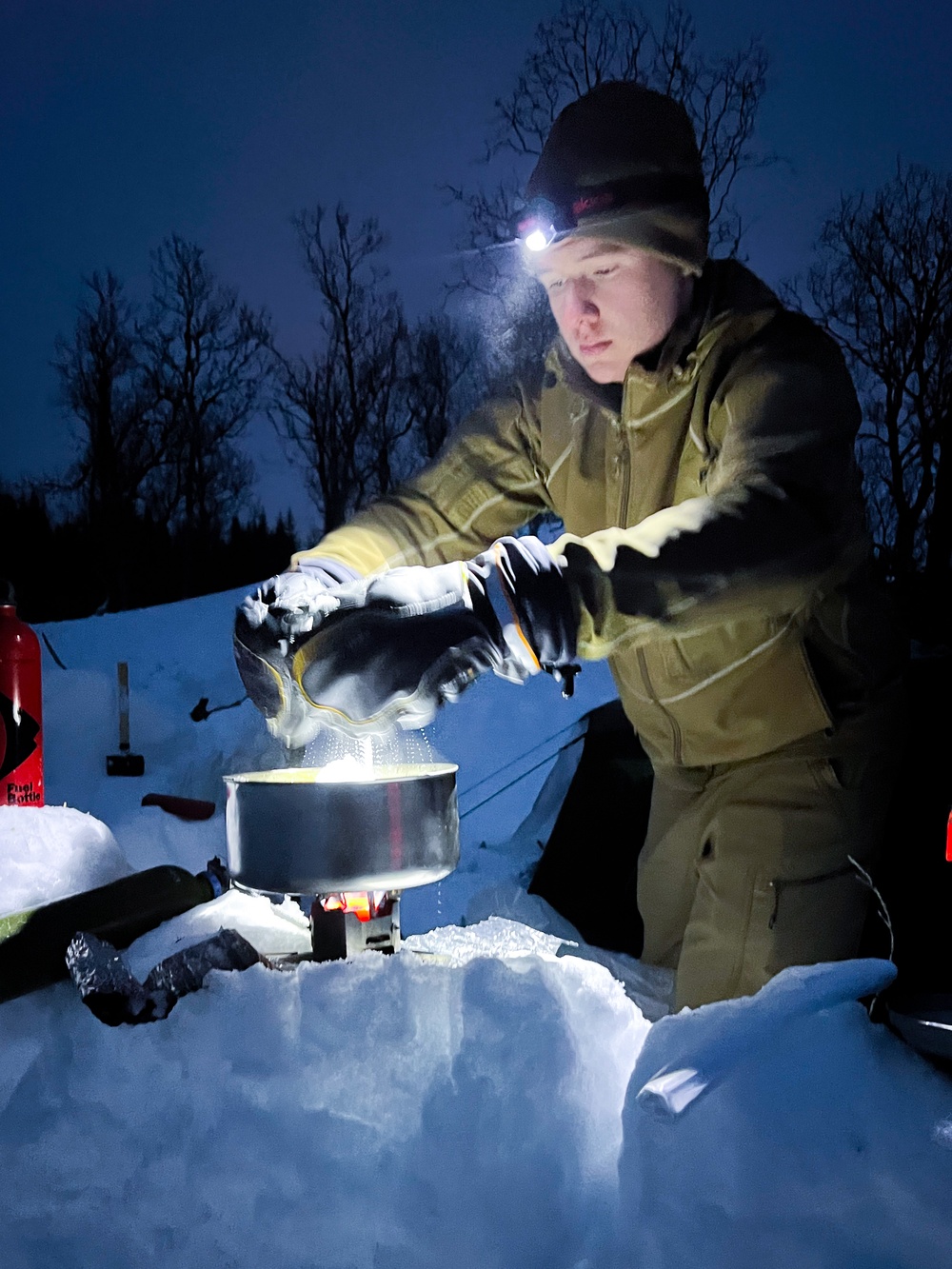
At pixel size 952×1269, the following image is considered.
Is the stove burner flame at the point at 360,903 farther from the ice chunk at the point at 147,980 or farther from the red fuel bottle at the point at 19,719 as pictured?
the red fuel bottle at the point at 19,719

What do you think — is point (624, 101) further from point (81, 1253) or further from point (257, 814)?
point (81, 1253)

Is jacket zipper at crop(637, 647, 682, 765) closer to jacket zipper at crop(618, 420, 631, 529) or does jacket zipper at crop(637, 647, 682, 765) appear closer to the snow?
jacket zipper at crop(618, 420, 631, 529)

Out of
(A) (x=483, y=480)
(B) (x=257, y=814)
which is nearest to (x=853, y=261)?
(A) (x=483, y=480)

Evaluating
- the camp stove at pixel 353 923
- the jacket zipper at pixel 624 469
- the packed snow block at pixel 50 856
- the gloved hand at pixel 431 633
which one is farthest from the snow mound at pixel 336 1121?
the jacket zipper at pixel 624 469

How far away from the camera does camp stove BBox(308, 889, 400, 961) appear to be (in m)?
1.45

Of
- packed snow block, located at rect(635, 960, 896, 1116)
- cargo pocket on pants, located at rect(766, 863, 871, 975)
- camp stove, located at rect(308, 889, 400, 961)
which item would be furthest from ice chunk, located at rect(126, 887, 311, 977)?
cargo pocket on pants, located at rect(766, 863, 871, 975)

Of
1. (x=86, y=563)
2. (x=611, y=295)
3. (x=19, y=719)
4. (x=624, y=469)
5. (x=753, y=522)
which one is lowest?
(x=19, y=719)

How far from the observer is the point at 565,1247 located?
36.9 inches

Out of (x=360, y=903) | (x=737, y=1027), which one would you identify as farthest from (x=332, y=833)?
(x=737, y=1027)

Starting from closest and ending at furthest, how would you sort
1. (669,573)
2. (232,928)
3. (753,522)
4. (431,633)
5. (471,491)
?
(431,633) → (669,573) → (753,522) → (232,928) → (471,491)

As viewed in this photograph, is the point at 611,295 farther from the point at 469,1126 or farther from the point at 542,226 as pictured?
the point at 469,1126

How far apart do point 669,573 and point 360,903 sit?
2.31ft

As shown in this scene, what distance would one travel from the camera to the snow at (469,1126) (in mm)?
911

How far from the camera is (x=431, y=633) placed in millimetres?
1242
